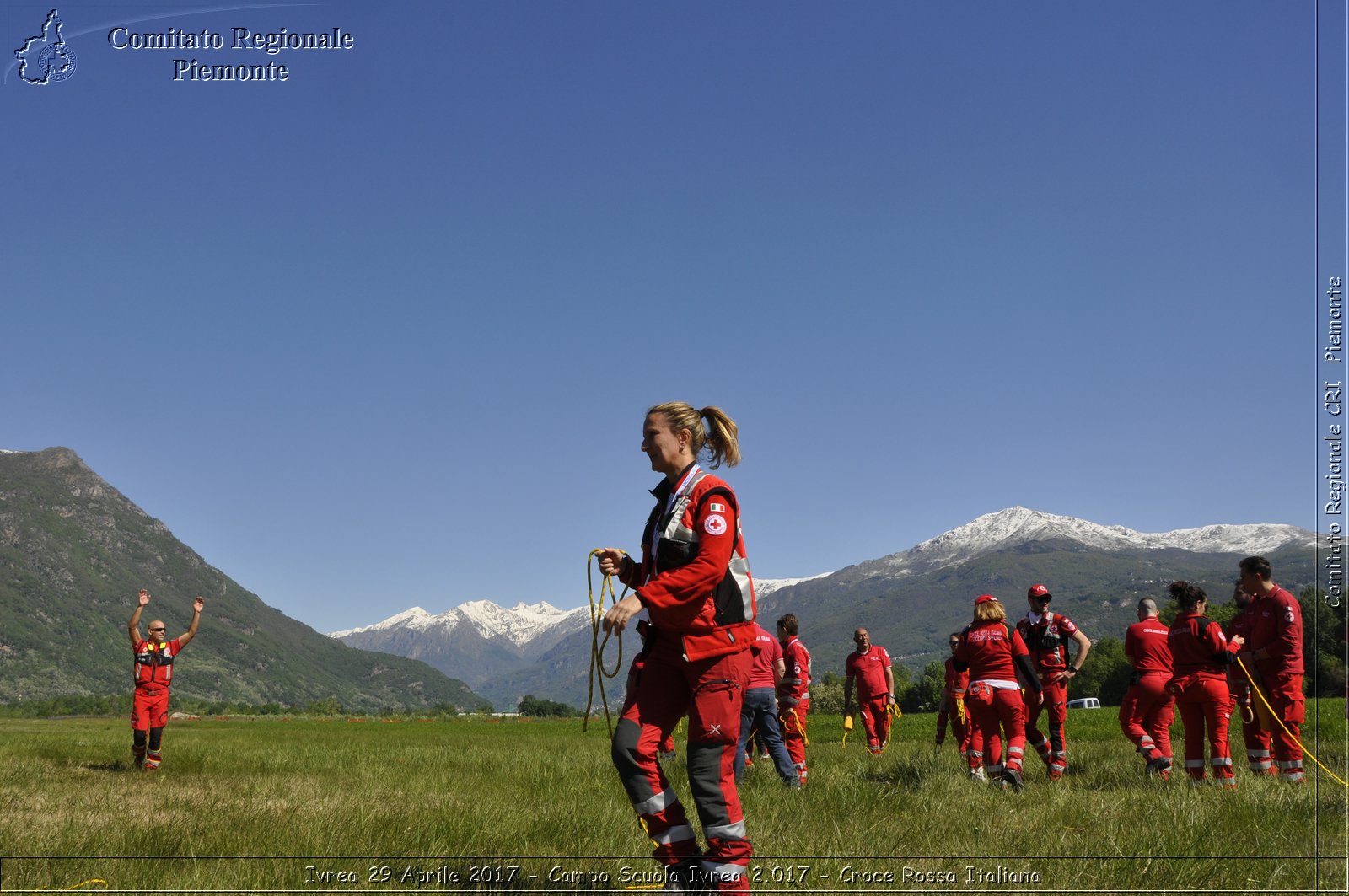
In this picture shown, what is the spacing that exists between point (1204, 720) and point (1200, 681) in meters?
0.57

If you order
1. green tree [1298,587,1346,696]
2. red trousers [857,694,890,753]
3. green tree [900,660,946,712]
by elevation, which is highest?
green tree [1298,587,1346,696]

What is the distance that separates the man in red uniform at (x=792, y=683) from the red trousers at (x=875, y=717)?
14.3 feet

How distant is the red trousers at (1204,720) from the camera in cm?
1053

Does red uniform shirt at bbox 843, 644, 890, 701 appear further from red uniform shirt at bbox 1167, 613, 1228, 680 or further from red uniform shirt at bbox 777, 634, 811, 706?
red uniform shirt at bbox 1167, 613, 1228, 680

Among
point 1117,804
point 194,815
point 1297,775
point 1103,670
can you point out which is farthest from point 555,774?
point 1103,670

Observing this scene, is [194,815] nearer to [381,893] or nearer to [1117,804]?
[381,893]

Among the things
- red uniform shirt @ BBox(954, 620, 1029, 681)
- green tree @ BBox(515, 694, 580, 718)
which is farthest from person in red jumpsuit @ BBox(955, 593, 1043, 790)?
green tree @ BBox(515, 694, 580, 718)

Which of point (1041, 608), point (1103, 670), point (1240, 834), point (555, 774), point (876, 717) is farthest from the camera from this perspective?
point (1103, 670)

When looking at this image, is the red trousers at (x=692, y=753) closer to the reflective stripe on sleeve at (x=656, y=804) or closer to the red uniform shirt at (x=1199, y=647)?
the reflective stripe on sleeve at (x=656, y=804)

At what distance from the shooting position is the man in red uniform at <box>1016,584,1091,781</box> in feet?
42.7

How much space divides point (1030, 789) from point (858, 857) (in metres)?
4.25

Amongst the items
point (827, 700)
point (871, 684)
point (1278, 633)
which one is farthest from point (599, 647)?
point (827, 700)

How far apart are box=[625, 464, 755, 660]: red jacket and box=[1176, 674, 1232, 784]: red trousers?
25.0ft

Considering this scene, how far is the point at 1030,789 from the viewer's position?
9656 mm
